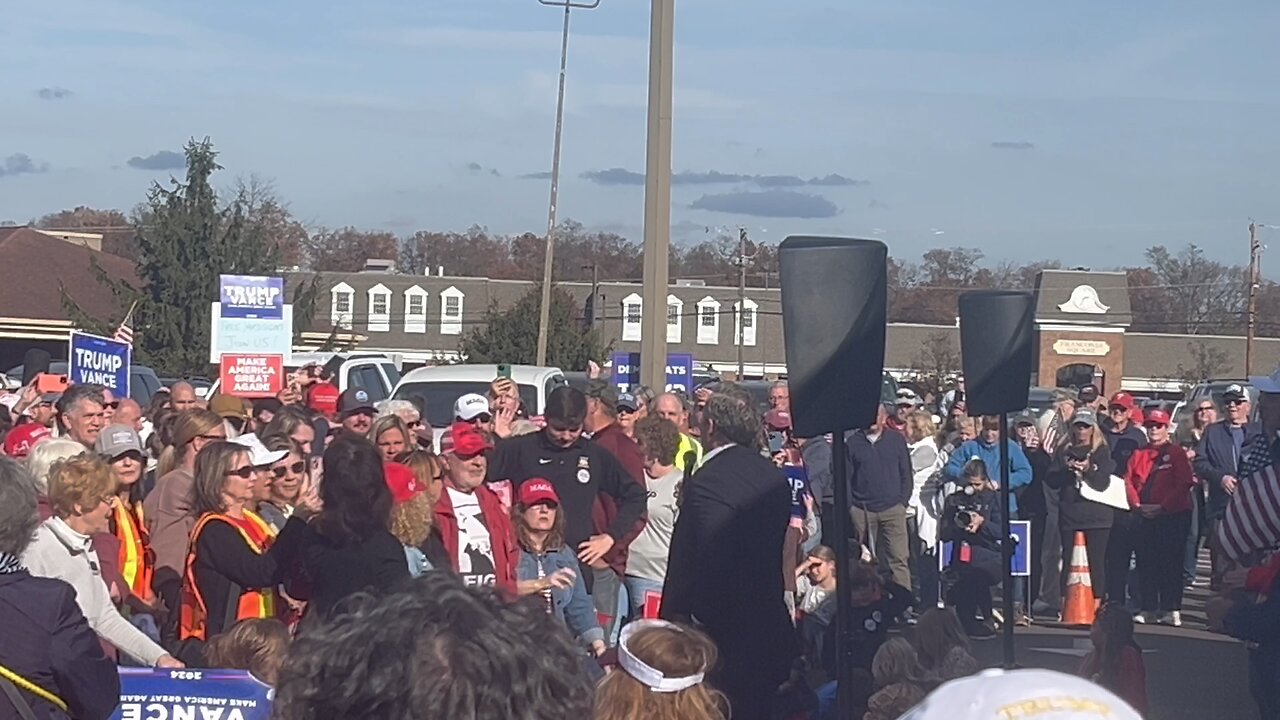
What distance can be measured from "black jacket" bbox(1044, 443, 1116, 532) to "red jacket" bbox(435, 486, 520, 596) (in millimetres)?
8005

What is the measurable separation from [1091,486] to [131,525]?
9.60 metres

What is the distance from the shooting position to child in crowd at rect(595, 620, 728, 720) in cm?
485

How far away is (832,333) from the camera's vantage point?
231 inches

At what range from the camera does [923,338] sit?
264 ft

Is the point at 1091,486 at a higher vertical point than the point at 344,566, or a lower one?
lower

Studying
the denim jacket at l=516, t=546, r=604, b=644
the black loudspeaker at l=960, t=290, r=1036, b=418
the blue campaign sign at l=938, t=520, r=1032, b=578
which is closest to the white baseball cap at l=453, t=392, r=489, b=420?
the denim jacket at l=516, t=546, r=604, b=644

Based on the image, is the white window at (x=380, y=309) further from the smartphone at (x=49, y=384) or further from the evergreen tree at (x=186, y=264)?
the smartphone at (x=49, y=384)

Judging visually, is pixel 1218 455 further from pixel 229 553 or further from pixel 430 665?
pixel 430 665

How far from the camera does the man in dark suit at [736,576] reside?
661 cm

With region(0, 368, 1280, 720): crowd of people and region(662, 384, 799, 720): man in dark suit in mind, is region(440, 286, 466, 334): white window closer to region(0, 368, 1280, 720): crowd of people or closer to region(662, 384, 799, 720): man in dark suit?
region(0, 368, 1280, 720): crowd of people

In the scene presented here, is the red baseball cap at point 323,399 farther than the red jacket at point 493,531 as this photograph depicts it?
Yes

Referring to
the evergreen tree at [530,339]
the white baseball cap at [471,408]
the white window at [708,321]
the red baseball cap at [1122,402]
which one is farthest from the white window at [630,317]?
the white baseball cap at [471,408]

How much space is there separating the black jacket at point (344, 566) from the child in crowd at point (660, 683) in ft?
5.24

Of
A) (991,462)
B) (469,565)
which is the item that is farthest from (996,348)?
(991,462)
